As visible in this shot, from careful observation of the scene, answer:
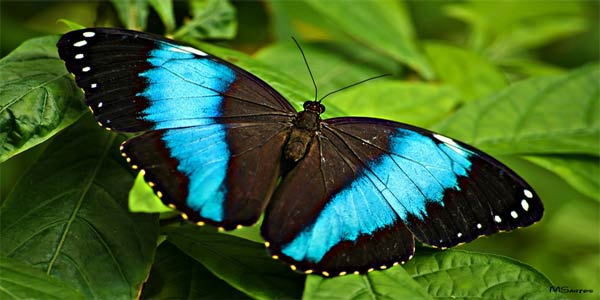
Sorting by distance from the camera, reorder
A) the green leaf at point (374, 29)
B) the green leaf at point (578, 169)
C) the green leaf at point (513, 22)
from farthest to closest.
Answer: the green leaf at point (513, 22)
the green leaf at point (374, 29)
the green leaf at point (578, 169)

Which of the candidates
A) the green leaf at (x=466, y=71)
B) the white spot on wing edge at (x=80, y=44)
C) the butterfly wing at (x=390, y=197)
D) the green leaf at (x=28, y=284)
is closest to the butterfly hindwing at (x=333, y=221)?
the butterfly wing at (x=390, y=197)

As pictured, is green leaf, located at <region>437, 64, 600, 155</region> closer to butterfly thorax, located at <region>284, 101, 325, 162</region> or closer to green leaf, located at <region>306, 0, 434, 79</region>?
green leaf, located at <region>306, 0, 434, 79</region>

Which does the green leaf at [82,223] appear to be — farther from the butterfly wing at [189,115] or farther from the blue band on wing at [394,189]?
the blue band on wing at [394,189]

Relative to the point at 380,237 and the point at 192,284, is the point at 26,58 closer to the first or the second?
the point at 192,284

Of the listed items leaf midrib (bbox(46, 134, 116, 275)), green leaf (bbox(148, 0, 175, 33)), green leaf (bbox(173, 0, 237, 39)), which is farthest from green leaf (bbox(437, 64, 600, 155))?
leaf midrib (bbox(46, 134, 116, 275))

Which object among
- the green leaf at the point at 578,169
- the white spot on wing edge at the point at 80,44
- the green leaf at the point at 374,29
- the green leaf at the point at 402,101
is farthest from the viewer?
the green leaf at the point at 374,29

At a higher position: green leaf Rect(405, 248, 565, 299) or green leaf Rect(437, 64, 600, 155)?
green leaf Rect(437, 64, 600, 155)

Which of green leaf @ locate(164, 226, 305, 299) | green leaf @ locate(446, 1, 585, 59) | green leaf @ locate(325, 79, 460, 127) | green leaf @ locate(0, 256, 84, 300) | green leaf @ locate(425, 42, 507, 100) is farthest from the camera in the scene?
green leaf @ locate(446, 1, 585, 59)
